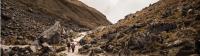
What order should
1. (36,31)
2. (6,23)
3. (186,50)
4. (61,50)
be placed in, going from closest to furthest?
(186,50) < (61,50) < (6,23) < (36,31)

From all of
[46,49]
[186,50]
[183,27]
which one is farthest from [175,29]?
[46,49]

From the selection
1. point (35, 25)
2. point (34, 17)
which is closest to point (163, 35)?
point (35, 25)

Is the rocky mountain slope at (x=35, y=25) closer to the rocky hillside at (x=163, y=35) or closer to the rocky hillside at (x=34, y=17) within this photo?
the rocky hillside at (x=34, y=17)

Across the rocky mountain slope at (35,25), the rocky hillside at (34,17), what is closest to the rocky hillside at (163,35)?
the rocky mountain slope at (35,25)

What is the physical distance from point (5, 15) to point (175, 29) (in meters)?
30.1

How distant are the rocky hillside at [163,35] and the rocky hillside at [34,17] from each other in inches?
485

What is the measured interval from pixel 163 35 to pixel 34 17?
117 feet

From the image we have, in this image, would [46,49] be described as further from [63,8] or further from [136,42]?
[63,8]

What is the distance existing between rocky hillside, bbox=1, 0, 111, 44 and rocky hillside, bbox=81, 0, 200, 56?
12324 mm

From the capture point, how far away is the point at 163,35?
5534cm

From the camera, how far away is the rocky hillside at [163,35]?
1906 inches

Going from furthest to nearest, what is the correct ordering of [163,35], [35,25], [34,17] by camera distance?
[34,17], [35,25], [163,35]

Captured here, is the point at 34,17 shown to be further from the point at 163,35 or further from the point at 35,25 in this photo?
the point at 163,35

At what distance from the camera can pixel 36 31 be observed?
261 ft
